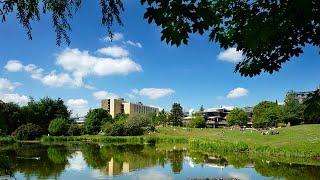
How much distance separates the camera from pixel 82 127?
124438mm

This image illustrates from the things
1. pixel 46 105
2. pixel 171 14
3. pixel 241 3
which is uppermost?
pixel 46 105

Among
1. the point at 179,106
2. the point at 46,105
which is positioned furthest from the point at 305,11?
the point at 179,106

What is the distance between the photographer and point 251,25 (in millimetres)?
6559

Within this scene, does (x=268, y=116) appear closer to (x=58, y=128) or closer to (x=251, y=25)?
(x=58, y=128)

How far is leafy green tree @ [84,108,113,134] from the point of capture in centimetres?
12400

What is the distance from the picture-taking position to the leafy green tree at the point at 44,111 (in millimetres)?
128125

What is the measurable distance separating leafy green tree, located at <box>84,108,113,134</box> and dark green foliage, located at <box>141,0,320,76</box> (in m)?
117

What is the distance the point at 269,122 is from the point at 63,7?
109581 mm

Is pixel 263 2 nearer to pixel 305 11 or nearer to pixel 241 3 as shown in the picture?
pixel 241 3

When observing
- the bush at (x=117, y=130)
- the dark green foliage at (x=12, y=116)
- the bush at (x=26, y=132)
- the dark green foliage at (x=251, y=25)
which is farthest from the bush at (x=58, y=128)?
the dark green foliage at (x=251, y=25)

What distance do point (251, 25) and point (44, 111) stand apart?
5162 inches

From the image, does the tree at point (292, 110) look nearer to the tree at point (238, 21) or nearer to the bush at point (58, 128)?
the bush at point (58, 128)

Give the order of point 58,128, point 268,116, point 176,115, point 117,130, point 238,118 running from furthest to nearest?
point 176,115 < point 238,118 < point 58,128 < point 268,116 < point 117,130

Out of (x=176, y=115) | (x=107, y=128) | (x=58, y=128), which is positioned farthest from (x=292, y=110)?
(x=58, y=128)
